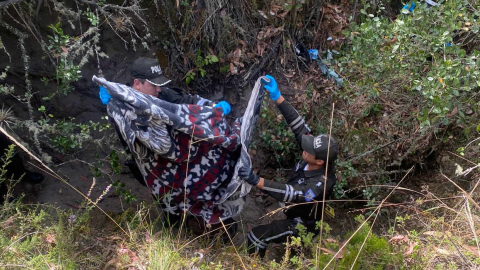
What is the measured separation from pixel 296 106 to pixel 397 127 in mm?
1181

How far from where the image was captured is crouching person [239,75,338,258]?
3.15 meters

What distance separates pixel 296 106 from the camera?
468 centimetres

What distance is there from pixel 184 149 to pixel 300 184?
1056 millimetres

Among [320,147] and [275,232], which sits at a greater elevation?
[320,147]

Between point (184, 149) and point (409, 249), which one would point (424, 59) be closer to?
point (409, 249)

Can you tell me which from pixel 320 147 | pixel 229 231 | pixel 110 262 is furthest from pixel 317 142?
pixel 110 262

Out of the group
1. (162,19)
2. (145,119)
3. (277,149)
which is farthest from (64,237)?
(162,19)

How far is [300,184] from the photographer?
330 cm

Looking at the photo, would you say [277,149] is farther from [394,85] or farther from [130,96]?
[130,96]

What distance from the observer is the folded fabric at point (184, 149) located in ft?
8.84

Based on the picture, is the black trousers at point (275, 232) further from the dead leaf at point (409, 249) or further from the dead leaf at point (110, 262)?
the dead leaf at point (110, 262)

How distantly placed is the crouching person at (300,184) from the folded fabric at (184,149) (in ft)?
0.71

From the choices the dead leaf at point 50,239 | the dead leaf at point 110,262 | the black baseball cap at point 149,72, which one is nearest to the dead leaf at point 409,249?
the dead leaf at point 110,262

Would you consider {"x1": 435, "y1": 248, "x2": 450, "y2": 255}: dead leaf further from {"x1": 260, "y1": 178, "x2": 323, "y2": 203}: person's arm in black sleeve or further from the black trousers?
the black trousers
